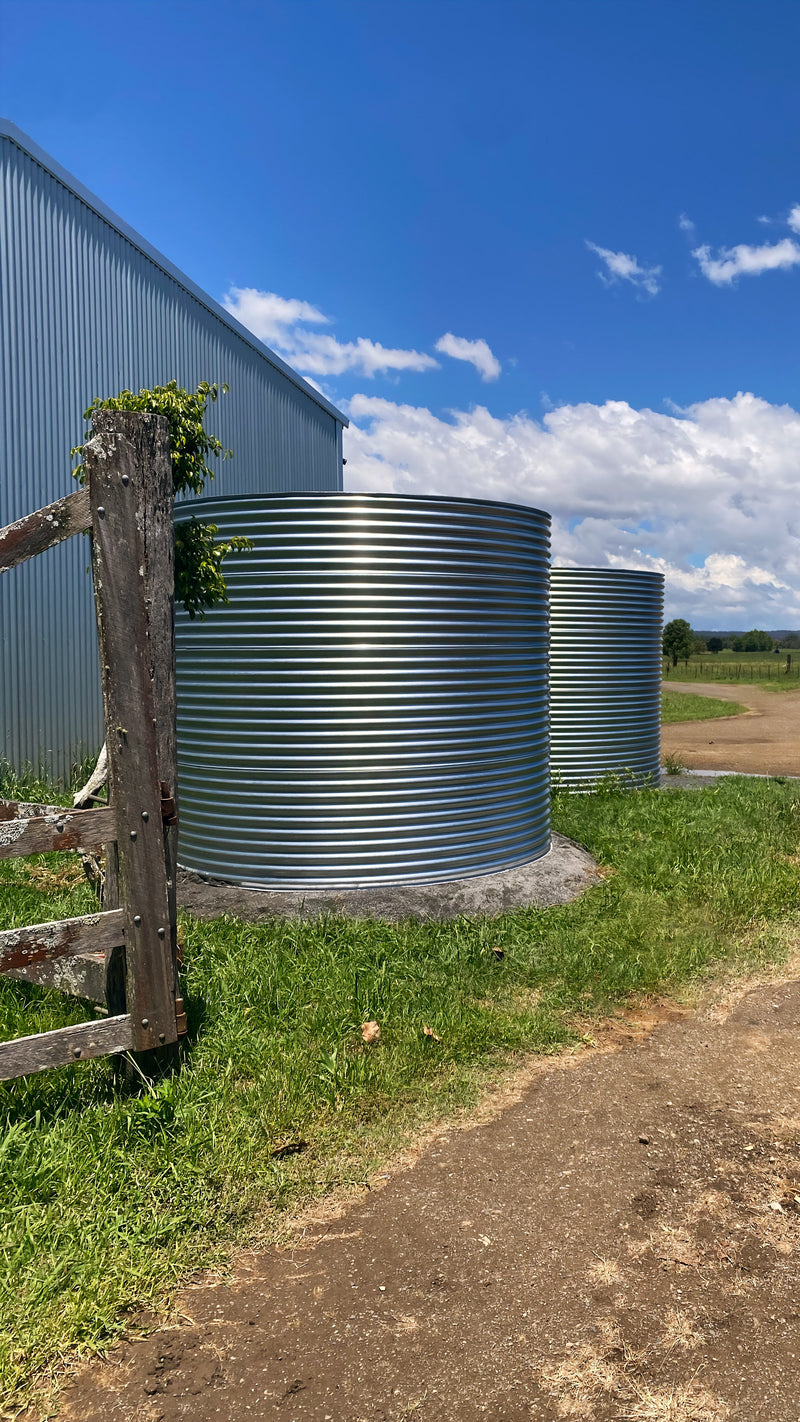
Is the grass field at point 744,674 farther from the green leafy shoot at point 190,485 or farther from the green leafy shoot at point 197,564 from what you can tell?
the green leafy shoot at point 197,564

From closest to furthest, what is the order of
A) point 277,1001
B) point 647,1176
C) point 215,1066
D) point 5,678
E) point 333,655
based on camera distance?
point 647,1176 → point 215,1066 → point 277,1001 → point 333,655 → point 5,678

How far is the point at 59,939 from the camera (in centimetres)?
368

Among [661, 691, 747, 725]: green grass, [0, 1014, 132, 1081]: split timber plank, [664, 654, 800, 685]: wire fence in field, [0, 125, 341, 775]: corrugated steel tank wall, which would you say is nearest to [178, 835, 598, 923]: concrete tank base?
[0, 1014, 132, 1081]: split timber plank

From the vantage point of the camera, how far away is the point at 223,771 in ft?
22.4

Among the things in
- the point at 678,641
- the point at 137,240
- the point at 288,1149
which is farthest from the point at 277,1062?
the point at 678,641

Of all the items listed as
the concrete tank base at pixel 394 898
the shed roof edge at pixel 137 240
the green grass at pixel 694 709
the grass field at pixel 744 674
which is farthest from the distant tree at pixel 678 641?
the concrete tank base at pixel 394 898

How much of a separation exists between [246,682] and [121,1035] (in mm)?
3182

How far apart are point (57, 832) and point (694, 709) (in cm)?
3028

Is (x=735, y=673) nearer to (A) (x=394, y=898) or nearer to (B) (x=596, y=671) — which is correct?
(B) (x=596, y=671)

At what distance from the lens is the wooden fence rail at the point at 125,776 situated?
364cm

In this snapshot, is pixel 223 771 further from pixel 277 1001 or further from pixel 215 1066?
pixel 215 1066

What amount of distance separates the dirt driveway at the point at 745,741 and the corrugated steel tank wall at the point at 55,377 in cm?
971

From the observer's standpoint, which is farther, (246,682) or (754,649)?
(754,649)

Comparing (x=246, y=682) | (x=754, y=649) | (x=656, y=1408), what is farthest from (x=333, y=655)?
(x=754, y=649)
